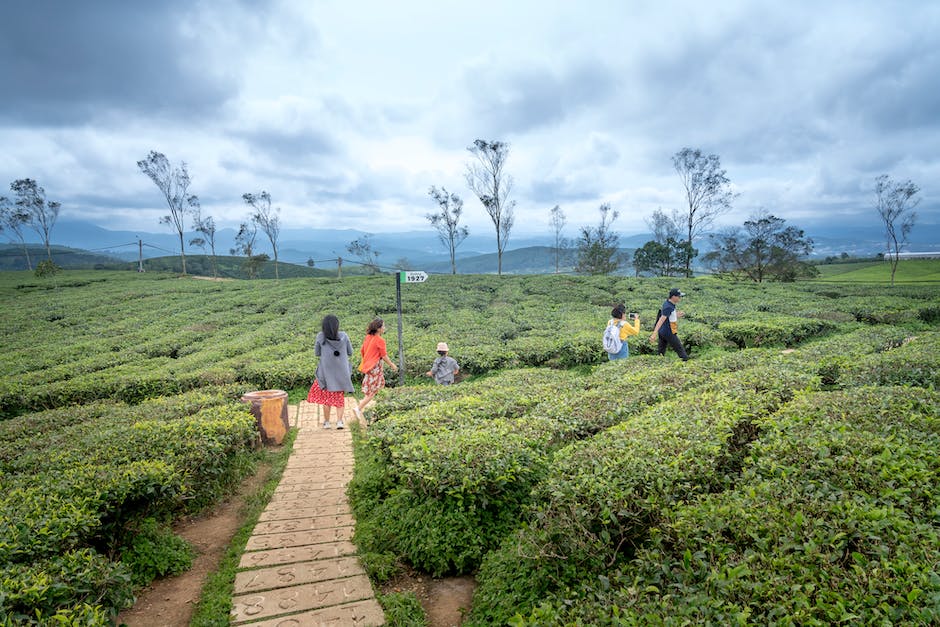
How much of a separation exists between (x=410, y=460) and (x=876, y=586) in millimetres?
3882

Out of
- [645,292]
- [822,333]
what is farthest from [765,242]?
[822,333]

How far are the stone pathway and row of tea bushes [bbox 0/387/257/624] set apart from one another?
913 mm

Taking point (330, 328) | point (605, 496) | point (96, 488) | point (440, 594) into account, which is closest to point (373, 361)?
point (330, 328)

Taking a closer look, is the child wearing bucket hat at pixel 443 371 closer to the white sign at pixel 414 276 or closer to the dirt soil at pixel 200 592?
the white sign at pixel 414 276

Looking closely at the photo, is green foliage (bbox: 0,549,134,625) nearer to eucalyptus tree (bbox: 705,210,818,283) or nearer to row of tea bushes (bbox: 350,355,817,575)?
row of tea bushes (bbox: 350,355,817,575)

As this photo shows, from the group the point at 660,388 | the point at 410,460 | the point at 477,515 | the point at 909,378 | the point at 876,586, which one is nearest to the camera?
the point at 876,586

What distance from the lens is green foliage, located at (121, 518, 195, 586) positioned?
14.8ft

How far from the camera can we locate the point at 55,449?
18.7ft

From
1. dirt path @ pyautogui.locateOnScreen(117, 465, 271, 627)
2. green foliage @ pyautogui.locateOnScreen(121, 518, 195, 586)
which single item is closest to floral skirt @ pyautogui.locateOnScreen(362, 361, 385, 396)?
dirt path @ pyautogui.locateOnScreen(117, 465, 271, 627)

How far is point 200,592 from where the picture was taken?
171 inches

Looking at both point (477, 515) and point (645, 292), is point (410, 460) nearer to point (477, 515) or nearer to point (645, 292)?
point (477, 515)

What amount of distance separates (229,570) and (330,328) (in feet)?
14.1

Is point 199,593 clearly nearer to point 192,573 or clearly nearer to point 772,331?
point 192,573

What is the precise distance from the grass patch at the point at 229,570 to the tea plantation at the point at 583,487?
0.47 meters
